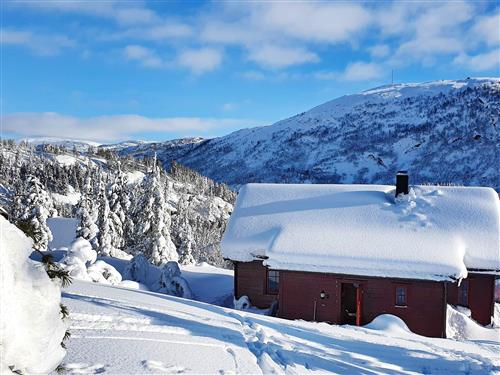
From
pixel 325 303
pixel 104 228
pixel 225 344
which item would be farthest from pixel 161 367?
pixel 104 228

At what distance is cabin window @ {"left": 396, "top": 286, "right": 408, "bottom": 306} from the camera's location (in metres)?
16.7

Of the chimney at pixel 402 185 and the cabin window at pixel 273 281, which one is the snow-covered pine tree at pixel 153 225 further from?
the chimney at pixel 402 185

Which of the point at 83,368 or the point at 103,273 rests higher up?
the point at 83,368

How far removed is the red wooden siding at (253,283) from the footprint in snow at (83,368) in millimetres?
12778

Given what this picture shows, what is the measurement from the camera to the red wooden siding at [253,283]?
19.0m

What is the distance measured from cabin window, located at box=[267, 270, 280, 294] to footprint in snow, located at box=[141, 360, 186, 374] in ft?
39.5

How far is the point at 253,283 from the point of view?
63.1 ft

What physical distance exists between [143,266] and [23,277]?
19538mm

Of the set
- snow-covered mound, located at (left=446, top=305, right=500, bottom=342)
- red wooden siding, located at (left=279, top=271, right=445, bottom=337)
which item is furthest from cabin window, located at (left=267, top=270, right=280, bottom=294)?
snow-covered mound, located at (left=446, top=305, right=500, bottom=342)

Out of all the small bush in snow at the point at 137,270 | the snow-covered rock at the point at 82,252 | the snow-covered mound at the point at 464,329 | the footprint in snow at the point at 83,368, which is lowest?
the snow-covered mound at the point at 464,329

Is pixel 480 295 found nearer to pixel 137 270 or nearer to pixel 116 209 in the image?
pixel 137 270

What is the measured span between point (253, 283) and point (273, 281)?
919 mm

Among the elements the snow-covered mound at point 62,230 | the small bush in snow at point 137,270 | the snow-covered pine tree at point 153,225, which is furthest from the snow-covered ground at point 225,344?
the snow-covered mound at point 62,230

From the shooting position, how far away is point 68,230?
47.8 m
